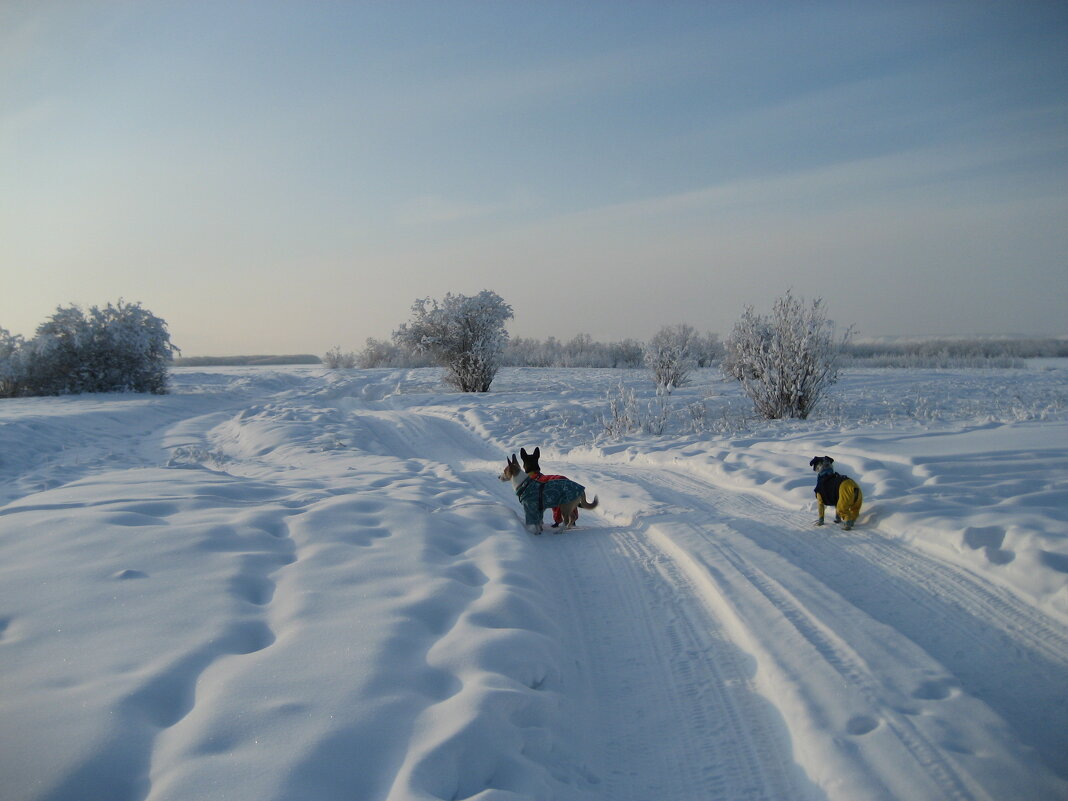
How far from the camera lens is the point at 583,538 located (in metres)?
6.45

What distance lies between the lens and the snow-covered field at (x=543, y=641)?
2.56 m

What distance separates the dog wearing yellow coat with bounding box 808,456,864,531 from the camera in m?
5.79

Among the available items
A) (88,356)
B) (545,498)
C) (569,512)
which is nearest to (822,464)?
(569,512)

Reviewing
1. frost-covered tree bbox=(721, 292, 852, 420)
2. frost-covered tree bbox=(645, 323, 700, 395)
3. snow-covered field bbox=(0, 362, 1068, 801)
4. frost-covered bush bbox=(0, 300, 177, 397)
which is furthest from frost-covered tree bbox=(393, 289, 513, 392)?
snow-covered field bbox=(0, 362, 1068, 801)

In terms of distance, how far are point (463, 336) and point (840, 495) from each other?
901 inches

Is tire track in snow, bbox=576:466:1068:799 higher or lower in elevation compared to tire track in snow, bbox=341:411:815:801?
higher

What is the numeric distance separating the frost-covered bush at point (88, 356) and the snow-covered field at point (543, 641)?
22.1 metres

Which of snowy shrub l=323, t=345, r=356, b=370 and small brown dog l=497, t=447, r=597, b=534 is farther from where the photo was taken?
snowy shrub l=323, t=345, r=356, b=370

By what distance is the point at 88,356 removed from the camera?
996 inches

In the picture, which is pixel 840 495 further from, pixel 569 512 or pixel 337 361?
pixel 337 361

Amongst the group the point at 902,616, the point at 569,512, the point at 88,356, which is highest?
the point at 88,356

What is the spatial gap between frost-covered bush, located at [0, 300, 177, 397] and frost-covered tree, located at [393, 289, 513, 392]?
1102 centimetres

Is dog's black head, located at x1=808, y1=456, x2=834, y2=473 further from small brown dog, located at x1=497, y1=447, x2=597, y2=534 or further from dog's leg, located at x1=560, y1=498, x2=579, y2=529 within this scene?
dog's leg, located at x1=560, y1=498, x2=579, y2=529

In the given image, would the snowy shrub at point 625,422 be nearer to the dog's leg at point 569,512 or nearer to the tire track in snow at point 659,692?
the dog's leg at point 569,512
